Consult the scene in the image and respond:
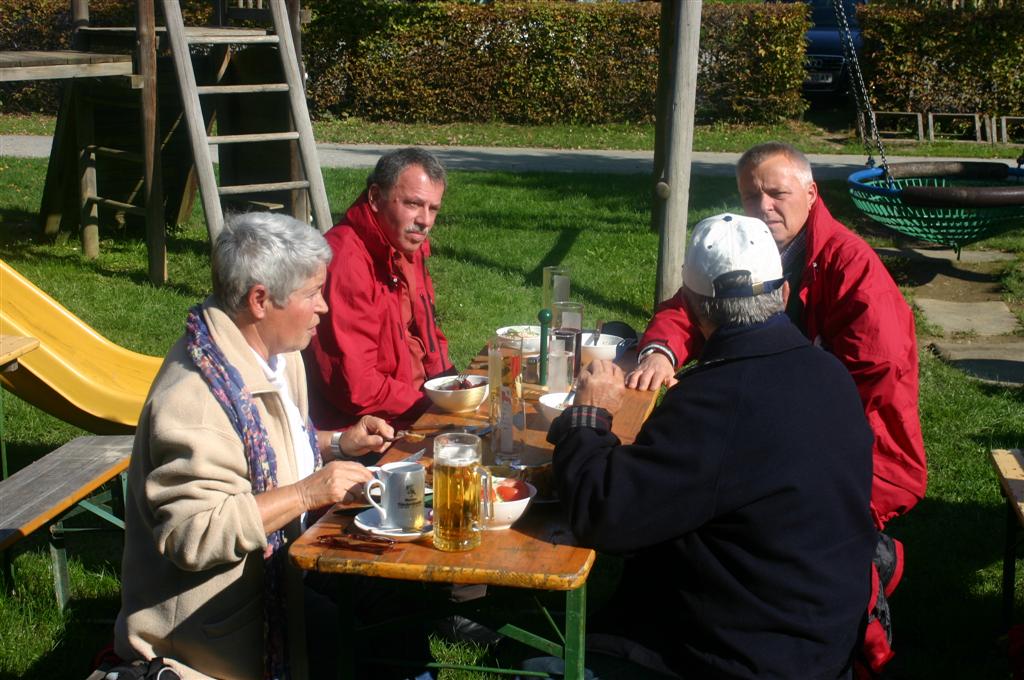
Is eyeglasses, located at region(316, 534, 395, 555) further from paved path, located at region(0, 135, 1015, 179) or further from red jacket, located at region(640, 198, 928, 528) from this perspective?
paved path, located at region(0, 135, 1015, 179)

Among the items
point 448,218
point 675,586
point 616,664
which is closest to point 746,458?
point 675,586

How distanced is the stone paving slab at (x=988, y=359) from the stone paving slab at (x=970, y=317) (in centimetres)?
30

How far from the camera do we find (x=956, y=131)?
17.1m

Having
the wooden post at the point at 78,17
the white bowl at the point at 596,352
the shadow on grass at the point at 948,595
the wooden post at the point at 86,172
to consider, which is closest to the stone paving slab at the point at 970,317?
the shadow on grass at the point at 948,595

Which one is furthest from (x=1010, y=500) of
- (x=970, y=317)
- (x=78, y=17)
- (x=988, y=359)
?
(x=78, y=17)

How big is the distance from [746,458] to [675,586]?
40 cm

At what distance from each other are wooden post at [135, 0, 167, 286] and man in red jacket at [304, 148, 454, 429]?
187 inches

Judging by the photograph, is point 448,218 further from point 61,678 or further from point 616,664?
point 616,664

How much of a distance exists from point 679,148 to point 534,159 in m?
7.73

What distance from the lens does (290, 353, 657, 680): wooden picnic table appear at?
2.49 meters

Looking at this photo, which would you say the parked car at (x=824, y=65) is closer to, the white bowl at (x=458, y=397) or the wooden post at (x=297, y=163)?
the wooden post at (x=297, y=163)

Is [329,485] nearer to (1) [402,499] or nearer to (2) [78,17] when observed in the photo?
(1) [402,499]

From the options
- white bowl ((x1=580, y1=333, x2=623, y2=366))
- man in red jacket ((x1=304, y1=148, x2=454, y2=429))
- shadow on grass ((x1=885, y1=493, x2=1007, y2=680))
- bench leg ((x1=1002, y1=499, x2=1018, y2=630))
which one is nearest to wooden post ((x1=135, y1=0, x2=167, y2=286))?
man in red jacket ((x1=304, y1=148, x2=454, y2=429))

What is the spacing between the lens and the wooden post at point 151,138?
8273 millimetres
